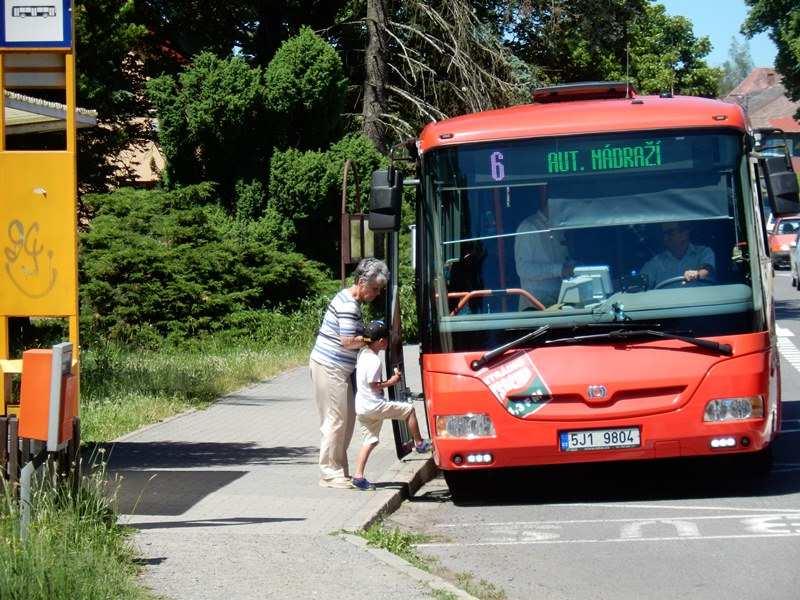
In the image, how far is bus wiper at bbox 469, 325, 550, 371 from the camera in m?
10.0

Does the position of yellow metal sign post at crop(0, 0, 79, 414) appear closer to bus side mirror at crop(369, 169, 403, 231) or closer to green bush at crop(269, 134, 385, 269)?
bus side mirror at crop(369, 169, 403, 231)

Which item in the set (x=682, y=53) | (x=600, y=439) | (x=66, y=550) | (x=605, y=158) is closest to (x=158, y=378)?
(x=605, y=158)

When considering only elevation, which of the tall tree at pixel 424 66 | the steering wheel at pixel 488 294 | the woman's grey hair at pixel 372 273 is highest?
the tall tree at pixel 424 66

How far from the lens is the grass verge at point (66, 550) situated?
19.7ft

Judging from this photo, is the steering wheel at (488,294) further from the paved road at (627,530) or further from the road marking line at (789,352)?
the road marking line at (789,352)

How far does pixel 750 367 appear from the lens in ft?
32.5

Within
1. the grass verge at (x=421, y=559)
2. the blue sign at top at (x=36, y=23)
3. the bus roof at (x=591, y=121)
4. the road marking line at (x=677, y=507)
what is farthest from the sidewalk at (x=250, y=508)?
the blue sign at top at (x=36, y=23)

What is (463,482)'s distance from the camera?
10867 mm

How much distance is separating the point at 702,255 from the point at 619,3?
24251mm

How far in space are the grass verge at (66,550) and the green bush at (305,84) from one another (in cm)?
1865

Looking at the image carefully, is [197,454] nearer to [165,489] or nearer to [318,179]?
[165,489]

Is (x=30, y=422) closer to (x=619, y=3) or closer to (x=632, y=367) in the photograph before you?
(x=632, y=367)

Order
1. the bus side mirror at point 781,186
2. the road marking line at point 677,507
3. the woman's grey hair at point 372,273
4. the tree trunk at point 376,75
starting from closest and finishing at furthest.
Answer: the road marking line at point 677,507 < the woman's grey hair at point 372,273 < the bus side mirror at point 781,186 < the tree trunk at point 376,75

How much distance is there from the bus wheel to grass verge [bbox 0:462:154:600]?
3.38m
